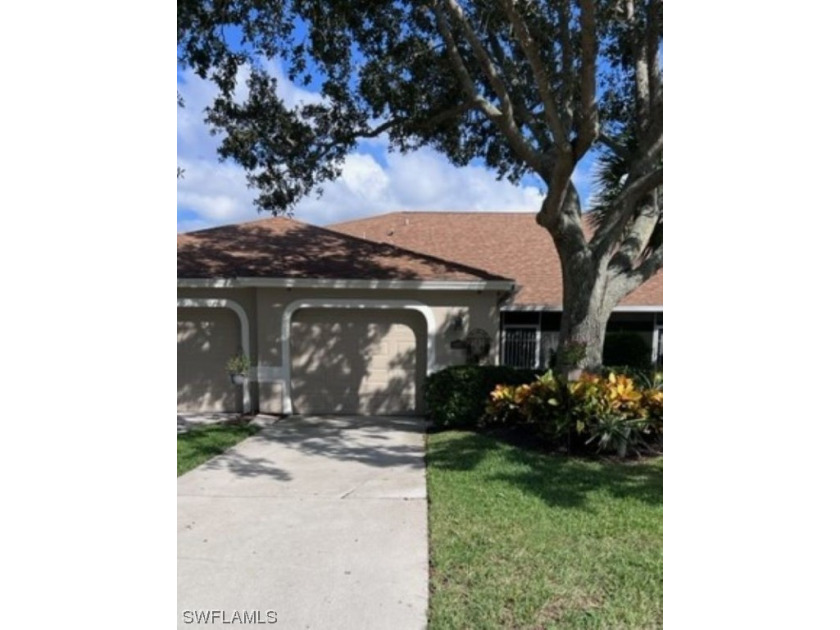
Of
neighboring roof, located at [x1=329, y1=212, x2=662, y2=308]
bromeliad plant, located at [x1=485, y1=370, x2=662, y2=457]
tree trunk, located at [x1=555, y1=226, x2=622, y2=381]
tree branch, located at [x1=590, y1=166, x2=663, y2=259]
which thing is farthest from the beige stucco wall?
neighboring roof, located at [x1=329, y1=212, x2=662, y2=308]

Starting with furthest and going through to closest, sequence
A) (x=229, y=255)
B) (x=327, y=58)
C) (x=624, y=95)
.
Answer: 1. (x=229, y=255)
2. (x=624, y=95)
3. (x=327, y=58)

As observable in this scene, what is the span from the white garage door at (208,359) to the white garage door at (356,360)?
Answer: 51.4 inches

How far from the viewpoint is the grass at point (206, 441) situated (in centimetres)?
670

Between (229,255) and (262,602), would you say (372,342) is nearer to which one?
(229,255)

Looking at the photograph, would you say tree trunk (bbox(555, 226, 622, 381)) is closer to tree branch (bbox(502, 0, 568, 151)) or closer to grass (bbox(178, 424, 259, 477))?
tree branch (bbox(502, 0, 568, 151))

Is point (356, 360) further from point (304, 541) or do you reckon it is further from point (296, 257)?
point (304, 541)

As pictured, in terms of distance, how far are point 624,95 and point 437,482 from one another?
7960 millimetres

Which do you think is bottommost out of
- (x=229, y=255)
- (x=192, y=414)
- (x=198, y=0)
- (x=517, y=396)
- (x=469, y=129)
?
(x=192, y=414)

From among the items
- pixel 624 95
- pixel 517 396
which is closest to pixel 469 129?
pixel 624 95

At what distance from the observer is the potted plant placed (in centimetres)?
1000

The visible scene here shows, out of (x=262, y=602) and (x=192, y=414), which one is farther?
(x=192, y=414)

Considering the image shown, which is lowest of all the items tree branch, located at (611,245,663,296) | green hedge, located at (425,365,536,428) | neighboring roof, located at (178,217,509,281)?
green hedge, located at (425,365,536,428)

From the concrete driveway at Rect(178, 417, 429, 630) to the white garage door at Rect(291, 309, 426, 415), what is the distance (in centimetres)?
344

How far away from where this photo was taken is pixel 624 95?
32.3 ft
